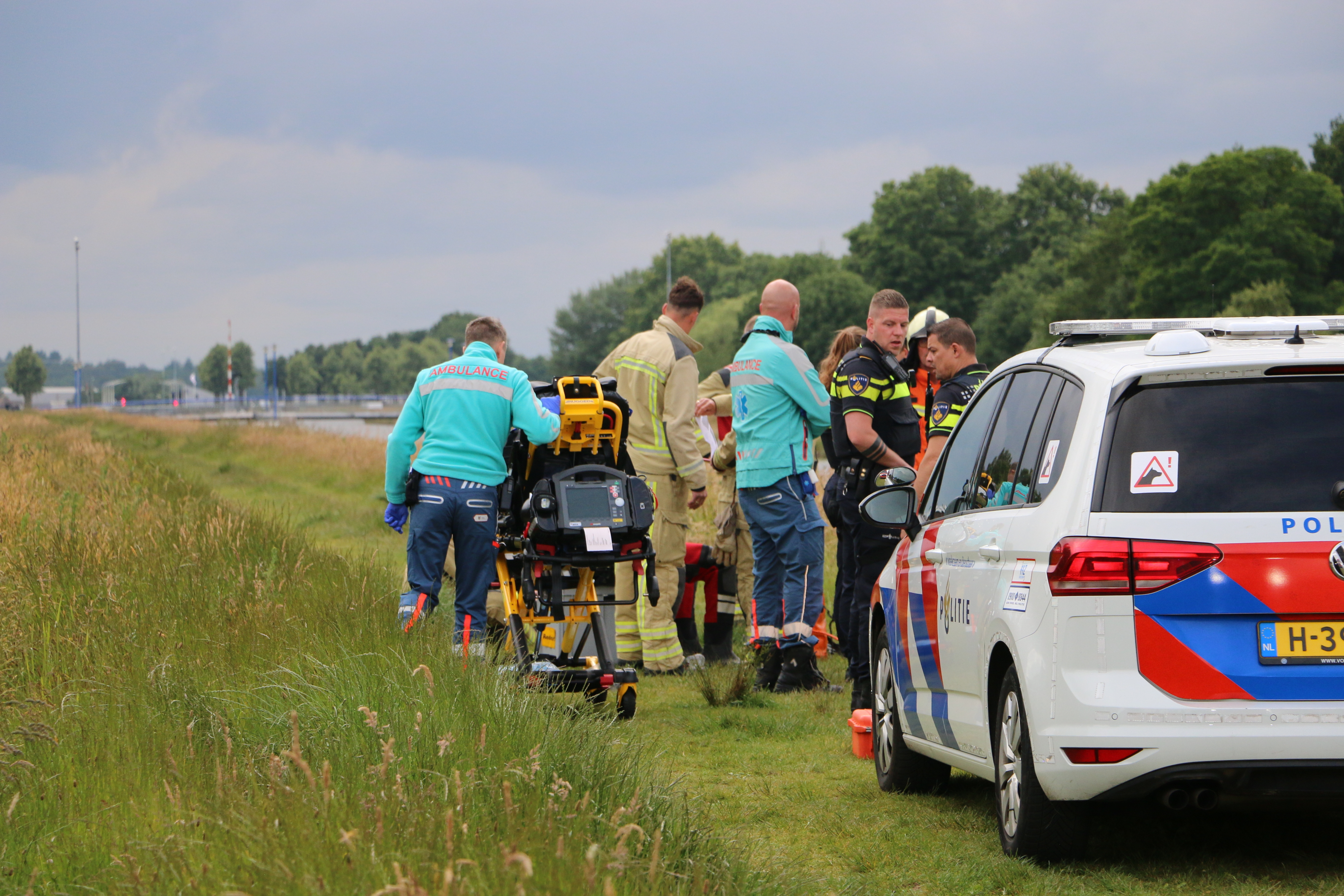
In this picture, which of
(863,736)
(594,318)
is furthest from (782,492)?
(594,318)

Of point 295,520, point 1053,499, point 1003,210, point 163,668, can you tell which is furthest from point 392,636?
point 1003,210

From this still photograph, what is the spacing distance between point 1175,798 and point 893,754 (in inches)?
84.7

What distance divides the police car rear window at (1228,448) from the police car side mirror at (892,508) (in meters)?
1.73

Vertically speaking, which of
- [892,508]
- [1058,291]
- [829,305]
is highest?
[829,305]

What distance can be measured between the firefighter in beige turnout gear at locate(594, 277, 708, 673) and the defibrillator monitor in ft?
7.19

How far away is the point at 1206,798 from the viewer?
4.29 meters

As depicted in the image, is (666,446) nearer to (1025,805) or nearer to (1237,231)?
(1025,805)

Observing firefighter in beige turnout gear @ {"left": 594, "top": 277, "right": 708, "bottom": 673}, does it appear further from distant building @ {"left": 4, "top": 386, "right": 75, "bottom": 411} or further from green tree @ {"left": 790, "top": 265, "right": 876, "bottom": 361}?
distant building @ {"left": 4, "top": 386, "right": 75, "bottom": 411}

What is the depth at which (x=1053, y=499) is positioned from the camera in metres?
4.51

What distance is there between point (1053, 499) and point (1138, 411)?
368 millimetres

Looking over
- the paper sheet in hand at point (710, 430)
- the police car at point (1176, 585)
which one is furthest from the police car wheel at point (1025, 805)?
the paper sheet in hand at point (710, 430)

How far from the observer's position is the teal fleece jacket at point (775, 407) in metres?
9.27

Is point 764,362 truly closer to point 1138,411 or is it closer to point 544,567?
point 544,567

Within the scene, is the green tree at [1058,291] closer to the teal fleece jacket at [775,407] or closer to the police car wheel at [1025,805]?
the teal fleece jacket at [775,407]
